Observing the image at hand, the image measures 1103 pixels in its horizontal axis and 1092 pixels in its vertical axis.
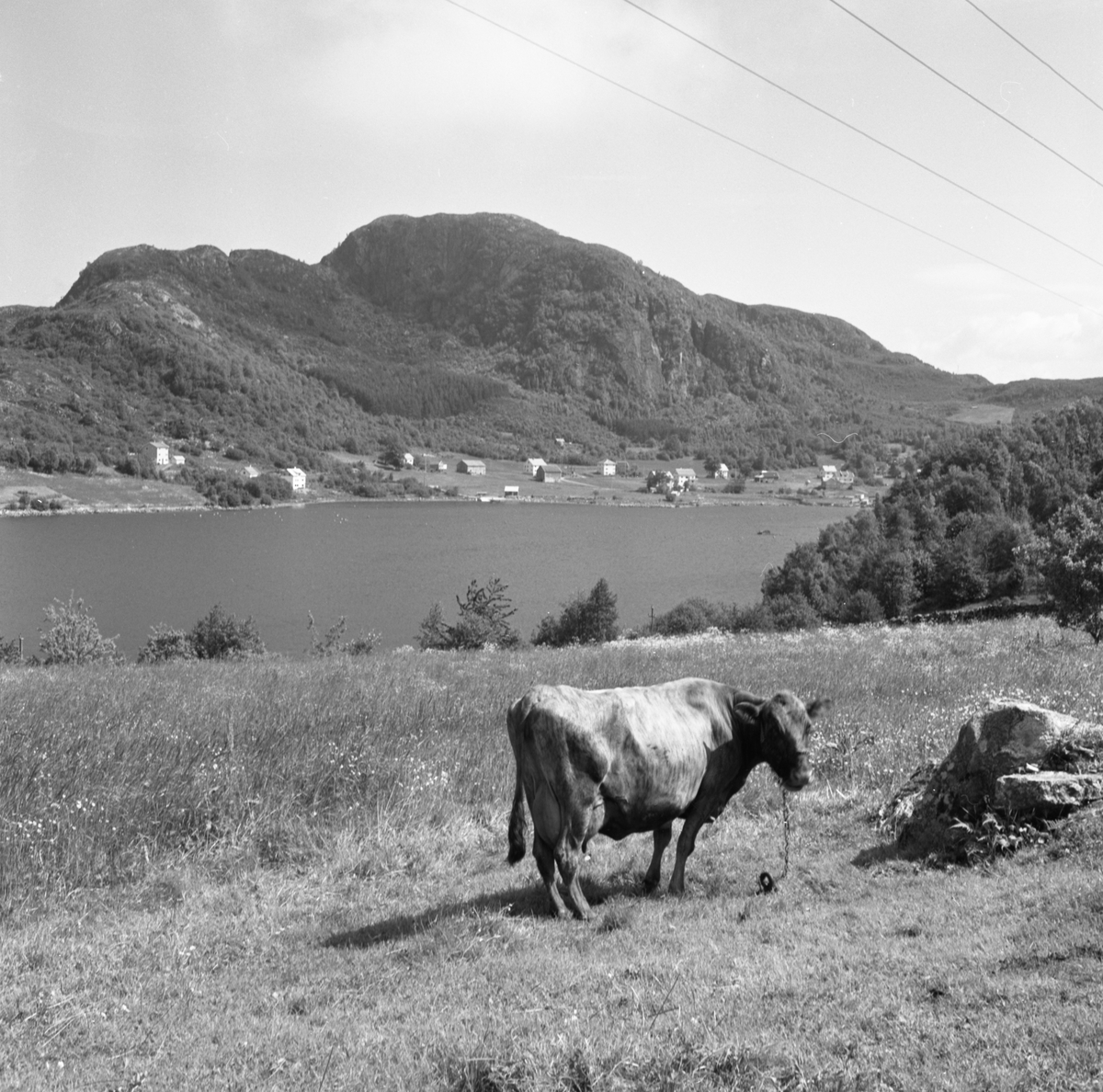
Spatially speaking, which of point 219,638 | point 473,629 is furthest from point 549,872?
point 219,638

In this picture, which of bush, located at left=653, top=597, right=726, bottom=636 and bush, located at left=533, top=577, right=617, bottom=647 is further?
bush, located at left=653, top=597, right=726, bottom=636

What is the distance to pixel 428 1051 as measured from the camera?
15.8 ft

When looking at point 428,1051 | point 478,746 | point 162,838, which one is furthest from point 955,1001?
point 478,746

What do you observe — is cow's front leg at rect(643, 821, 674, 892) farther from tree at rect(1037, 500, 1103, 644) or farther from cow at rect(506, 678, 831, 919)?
tree at rect(1037, 500, 1103, 644)

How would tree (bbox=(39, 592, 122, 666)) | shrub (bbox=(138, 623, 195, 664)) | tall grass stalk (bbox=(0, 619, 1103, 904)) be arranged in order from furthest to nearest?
1. shrub (bbox=(138, 623, 195, 664))
2. tree (bbox=(39, 592, 122, 666))
3. tall grass stalk (bbox=(0, 619, 1103, 904))

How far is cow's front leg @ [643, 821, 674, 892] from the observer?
7801 mm

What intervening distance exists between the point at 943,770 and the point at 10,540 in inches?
5335

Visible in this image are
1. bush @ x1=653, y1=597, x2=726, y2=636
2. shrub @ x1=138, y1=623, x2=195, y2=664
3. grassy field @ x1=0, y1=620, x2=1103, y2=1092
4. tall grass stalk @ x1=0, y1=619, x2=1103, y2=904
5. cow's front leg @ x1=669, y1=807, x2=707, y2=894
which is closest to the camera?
grassy field @ x1=0, y1=620, x2=1103, y2=1092

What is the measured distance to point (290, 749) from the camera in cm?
1121

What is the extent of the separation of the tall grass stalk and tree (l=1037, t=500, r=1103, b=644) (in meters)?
9.50

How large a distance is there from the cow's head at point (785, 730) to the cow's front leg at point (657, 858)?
42.5 inches

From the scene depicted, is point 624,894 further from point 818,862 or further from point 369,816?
point 369,816

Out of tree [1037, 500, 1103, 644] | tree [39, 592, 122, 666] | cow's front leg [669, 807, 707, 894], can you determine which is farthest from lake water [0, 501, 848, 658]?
cow's front leg [669, 807, 707, 894]

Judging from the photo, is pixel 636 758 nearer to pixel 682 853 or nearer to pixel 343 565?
pixel 682 853
